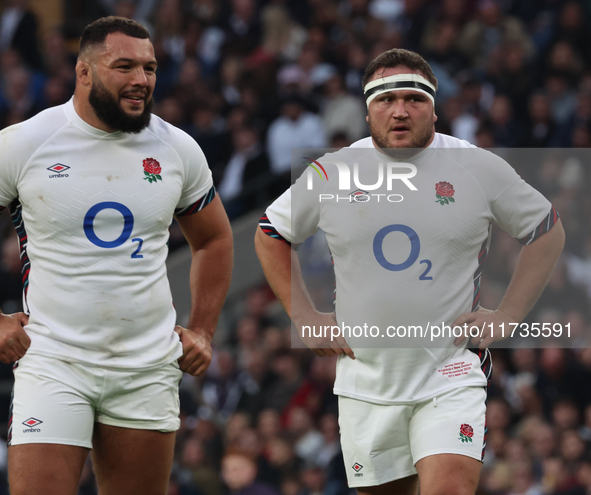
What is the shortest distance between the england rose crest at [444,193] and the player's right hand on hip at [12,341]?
209 cm

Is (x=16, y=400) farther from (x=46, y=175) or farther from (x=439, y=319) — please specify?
(x=439, y=319)

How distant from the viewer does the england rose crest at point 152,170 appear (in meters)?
4.64

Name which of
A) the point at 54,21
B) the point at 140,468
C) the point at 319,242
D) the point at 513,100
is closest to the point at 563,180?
the point at 513,100

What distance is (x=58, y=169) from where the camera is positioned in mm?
4492

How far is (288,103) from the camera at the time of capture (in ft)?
37.9

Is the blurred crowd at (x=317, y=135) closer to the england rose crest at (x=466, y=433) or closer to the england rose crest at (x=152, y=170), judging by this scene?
the england rose crest at (x=466, y=433)

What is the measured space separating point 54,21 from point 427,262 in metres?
11.8

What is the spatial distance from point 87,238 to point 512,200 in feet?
6.82

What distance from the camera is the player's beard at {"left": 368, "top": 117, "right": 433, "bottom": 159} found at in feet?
16.1

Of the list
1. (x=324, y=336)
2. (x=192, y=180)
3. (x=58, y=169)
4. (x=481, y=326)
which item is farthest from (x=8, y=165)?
(x=481, y=326)

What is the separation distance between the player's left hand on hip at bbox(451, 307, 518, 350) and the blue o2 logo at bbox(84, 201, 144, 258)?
1.60 m

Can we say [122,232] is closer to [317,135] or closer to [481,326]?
[481,326]

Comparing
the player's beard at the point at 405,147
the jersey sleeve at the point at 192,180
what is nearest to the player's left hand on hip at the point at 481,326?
the player's beard at the point at 405,147

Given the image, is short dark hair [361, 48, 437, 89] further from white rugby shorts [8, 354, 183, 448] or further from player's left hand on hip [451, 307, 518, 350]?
white rugby shorts [8, 354, 183, 448]
